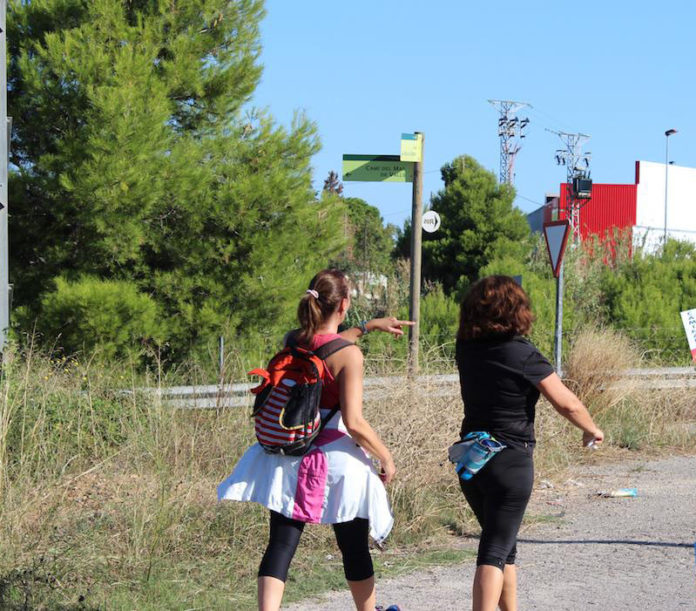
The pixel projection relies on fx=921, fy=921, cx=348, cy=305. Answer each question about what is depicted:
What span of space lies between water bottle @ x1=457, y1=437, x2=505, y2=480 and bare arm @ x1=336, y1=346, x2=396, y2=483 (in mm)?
357

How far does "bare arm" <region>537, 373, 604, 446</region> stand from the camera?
4.02m

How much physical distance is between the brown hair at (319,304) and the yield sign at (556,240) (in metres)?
6.06

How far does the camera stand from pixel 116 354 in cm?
1110

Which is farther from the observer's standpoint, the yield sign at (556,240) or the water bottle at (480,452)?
A: the yield sign at (556,240)

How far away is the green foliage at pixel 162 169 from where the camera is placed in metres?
10.7

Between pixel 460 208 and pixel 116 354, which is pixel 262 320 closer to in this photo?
pixel 116 354

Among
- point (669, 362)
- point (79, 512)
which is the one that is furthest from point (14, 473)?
point (669, 362)

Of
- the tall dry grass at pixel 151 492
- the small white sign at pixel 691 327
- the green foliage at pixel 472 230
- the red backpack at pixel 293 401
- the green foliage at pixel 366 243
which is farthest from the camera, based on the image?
the green foliage at pixel 366 243

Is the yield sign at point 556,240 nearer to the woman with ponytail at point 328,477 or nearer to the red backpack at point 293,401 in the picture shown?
the woman with ponytail at point 328,477

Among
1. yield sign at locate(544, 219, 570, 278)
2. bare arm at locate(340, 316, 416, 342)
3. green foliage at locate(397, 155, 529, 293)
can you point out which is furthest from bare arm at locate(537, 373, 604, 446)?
green foliage at locate(397, 155, 529, 293)

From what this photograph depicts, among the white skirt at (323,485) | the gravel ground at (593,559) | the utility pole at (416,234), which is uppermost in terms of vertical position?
the utility pole at (416,234)

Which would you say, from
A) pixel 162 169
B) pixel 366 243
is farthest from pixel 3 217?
pixel 366 243

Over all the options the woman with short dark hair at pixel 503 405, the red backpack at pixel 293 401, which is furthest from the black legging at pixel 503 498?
the red backpack at pixel 293 401

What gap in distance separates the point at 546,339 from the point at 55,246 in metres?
6.50
